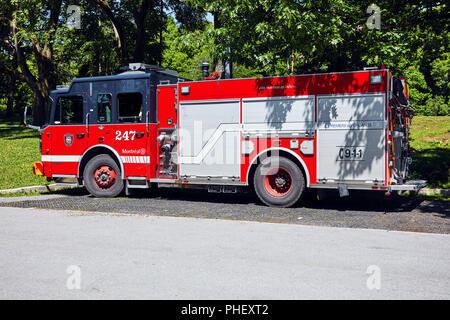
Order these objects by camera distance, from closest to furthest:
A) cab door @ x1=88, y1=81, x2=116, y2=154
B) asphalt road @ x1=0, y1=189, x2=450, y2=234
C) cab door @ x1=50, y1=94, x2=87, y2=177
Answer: asphalt road @ x1=0, y1=189, x2=450, y2=234 → cab door @ x1=88, y1=81, x2=116, y2=154 → cab door @ x1=50, y1=94, x2=87, y2=177

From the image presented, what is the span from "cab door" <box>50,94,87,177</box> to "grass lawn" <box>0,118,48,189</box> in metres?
2.32

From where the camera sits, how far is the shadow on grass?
45.6 feet

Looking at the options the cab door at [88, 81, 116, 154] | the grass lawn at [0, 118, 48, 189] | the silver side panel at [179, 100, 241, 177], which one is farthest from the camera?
the grass lawn at [0, 118, 48, 189]

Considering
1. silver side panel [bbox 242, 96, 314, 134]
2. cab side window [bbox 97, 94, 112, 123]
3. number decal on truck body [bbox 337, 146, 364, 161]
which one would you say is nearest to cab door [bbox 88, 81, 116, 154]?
cab side window [bbox 97, 94, 112, 123]

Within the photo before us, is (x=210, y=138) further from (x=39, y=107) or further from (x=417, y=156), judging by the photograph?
(x=39, y=107)

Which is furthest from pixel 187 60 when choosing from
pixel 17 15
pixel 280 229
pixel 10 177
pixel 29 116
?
pixel 280 229

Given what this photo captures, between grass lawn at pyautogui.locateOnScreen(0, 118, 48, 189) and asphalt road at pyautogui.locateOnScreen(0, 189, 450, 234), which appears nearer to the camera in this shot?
asphalt road at pyautogui.locateOnScreen(0, 189, 450, 234)

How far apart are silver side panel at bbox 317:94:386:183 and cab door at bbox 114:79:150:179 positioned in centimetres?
439

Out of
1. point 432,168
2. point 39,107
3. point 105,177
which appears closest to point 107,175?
point 105,177

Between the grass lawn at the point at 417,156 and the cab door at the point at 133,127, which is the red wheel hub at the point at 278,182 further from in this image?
the grass lawn at the point at 417,156

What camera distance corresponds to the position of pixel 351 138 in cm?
1041

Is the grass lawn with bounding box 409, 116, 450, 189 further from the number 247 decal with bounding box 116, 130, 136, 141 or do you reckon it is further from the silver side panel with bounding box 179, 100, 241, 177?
the number 247 decal with bounding box 116, 130, 136, 141

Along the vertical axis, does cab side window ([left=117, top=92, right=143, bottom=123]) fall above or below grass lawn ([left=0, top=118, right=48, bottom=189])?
above

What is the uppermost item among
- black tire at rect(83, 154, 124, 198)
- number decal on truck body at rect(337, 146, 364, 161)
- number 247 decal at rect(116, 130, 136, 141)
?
number 247 decal at rect(116, 130, 136, 141)
